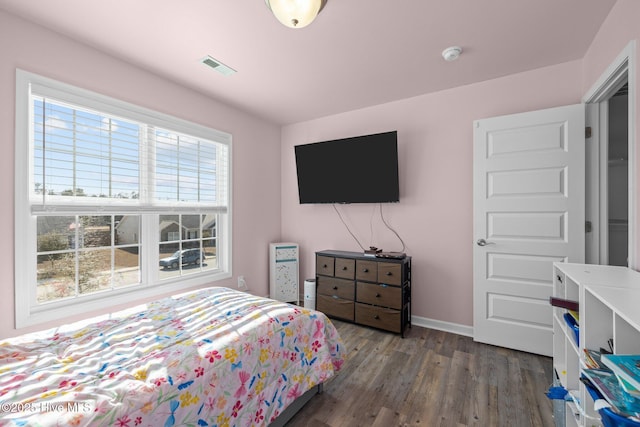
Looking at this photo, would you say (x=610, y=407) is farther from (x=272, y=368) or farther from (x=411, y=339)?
(x=411, y=339)

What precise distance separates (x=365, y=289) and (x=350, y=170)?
1389 millimetres

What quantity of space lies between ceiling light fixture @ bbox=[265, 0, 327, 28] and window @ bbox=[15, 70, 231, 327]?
166cm

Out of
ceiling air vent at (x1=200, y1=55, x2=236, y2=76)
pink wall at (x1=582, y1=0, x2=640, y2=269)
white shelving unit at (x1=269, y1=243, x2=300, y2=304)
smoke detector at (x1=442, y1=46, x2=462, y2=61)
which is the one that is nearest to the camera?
pink wall at (x1=582, y1=0, x2=640, y2=269)

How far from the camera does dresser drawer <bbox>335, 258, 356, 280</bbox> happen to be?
3074 mm

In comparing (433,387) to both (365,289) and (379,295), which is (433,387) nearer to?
(379,295)

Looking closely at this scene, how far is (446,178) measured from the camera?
2930mm

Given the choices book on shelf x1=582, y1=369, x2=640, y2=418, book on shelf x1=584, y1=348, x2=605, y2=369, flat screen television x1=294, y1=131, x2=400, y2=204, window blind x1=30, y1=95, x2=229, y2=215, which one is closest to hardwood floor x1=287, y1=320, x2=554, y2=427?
book on shelf x1=584, y1=348, x2=605, y2=369

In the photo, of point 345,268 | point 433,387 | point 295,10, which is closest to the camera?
point 295,10

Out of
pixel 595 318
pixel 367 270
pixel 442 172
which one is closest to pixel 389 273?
pixel 367 270

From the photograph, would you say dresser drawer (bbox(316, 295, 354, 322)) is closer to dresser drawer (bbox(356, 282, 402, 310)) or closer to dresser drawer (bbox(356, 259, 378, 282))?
dresser drawer (bbox(356, 282, 402, 310))

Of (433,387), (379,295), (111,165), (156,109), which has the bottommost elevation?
(433,387)

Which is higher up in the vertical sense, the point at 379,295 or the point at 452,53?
the point at 452,53

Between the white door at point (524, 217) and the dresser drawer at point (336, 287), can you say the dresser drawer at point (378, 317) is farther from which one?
the white door at point (524, 217)

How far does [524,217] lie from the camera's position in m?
2.44
